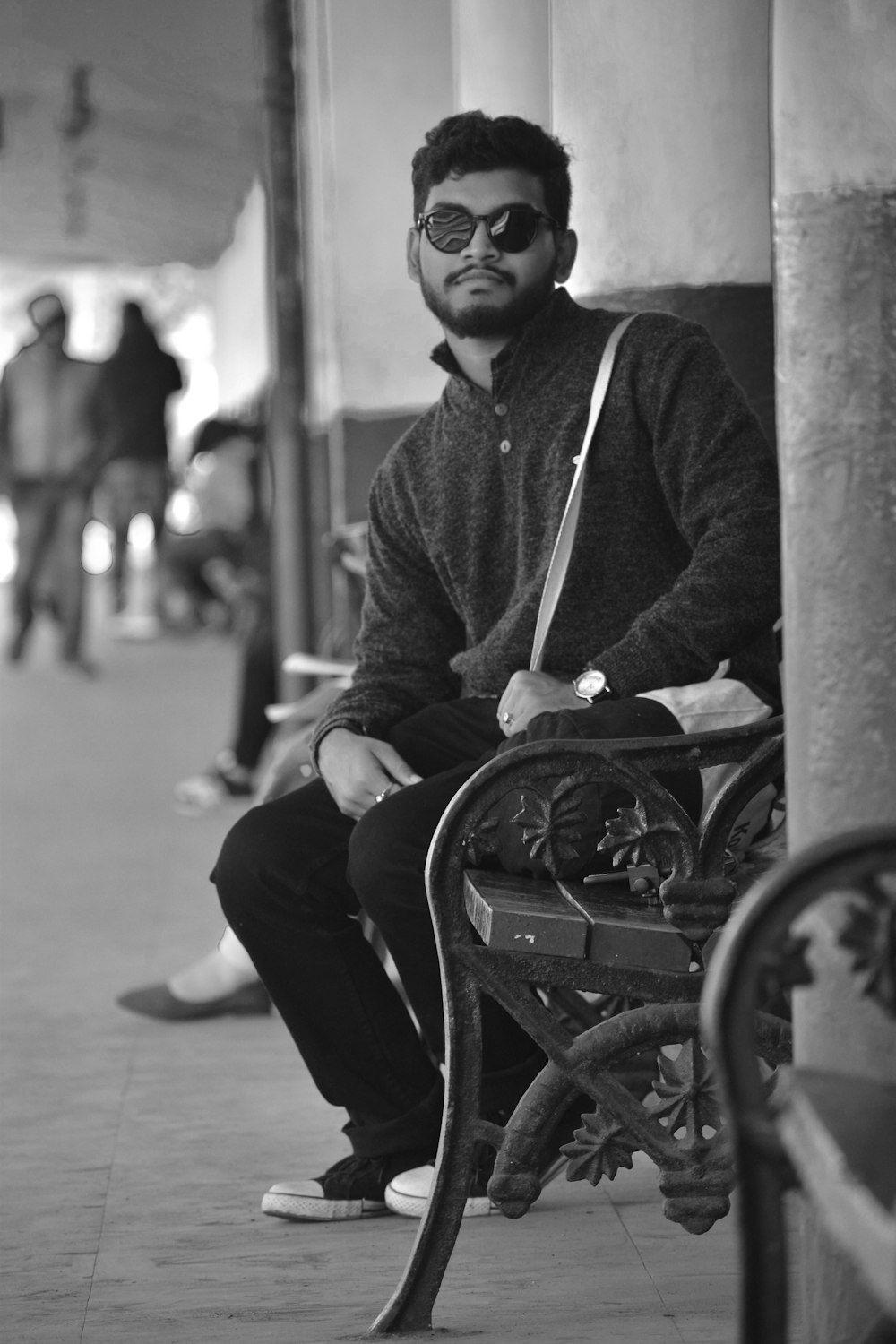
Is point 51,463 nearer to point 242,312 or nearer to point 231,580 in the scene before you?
point 231,580

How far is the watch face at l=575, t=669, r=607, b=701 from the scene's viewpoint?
299 centimetres

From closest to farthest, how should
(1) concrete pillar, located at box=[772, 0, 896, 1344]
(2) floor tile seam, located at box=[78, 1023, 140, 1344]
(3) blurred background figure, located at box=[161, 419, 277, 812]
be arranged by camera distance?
(1) concrete pillar, located at box=[772, 0, 896, 1344] → (2) floor tile seam, located at box=[78, 1023, 140, 1344] → (3) blurred background figure, located at box=[161, 419, 277, 812]

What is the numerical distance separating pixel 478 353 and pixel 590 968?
117cm

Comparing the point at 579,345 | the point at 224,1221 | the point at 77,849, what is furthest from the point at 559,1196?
the point at 77,849

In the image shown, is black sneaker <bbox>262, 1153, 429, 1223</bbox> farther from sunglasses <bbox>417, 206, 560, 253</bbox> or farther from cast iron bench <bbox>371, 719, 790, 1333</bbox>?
sunglasses <bbox>417, 206, 560, 253</bbox>

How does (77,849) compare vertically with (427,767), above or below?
below

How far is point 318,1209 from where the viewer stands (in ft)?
10.6

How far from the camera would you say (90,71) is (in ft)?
48.5

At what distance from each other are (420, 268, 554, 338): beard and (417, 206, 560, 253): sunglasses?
47mm

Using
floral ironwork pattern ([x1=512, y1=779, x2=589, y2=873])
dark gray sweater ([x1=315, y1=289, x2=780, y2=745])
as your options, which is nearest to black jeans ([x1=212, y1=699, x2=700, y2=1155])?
dark gray sweater ([x1=315, y1=289, x2=780, y2=745])

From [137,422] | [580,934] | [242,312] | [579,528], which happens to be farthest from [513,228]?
[242,312]

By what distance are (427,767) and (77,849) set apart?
3.63 meters

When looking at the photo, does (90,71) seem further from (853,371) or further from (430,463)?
(853,371)

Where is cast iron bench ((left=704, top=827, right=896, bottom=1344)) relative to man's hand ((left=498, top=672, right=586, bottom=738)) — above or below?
below
